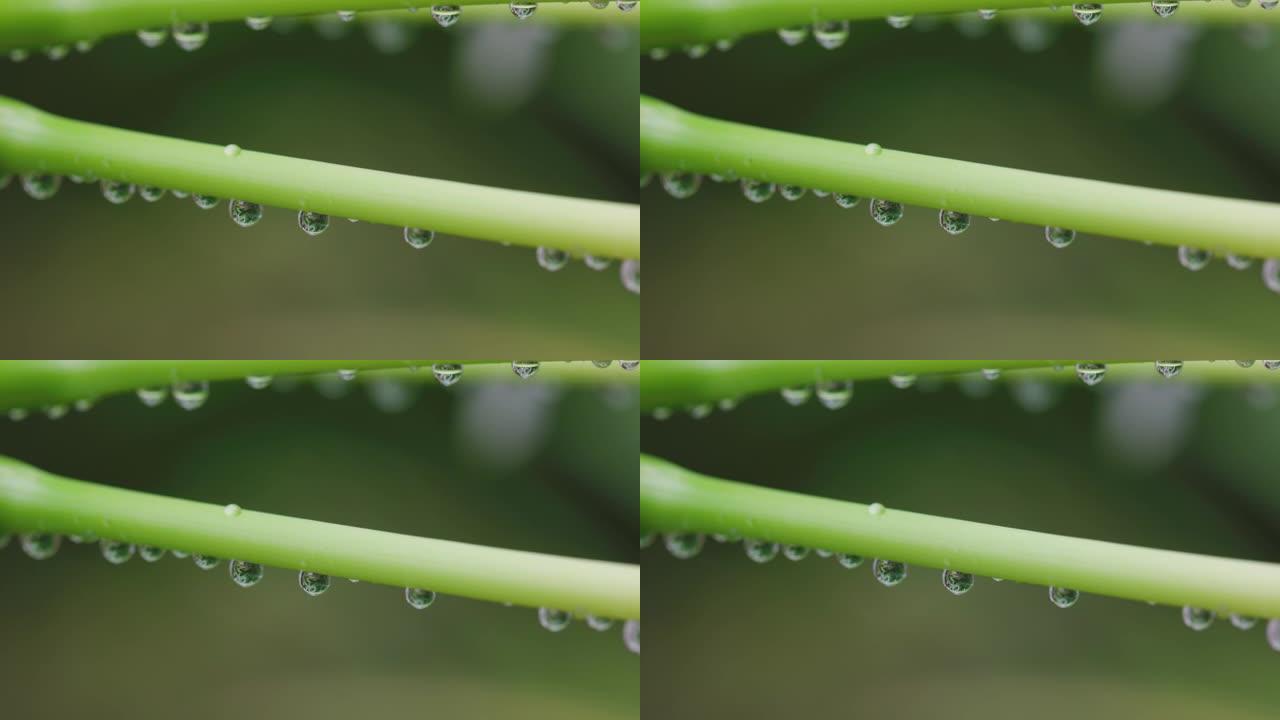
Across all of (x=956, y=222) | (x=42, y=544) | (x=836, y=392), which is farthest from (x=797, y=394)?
(x=42, y=544)

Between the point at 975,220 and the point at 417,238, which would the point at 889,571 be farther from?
the point at 417,238

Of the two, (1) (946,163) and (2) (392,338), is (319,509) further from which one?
(1) (946,163)

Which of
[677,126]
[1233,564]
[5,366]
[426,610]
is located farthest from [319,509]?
[1233,564]

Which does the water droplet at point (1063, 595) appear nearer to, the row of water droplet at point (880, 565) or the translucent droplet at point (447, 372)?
the row of water droplet at point (880, 565)

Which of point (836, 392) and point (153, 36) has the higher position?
point (153, 36)

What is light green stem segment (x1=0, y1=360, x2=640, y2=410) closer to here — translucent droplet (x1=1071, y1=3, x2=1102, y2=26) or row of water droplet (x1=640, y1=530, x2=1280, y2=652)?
row of water droplet (x1=640, y1=530, x2=1280, y2=652)
